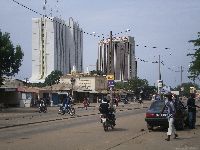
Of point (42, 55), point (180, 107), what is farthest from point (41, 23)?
point (180, 107)

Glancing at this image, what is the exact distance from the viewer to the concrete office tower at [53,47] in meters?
97.9

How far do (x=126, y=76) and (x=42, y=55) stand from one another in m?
32.6

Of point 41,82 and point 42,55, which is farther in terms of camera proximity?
point 41,82

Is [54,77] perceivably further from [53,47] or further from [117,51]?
[117,51]

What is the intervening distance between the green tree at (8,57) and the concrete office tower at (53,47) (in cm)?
3389

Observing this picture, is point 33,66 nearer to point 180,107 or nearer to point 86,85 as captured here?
point 86,85

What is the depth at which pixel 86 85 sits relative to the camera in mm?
115625

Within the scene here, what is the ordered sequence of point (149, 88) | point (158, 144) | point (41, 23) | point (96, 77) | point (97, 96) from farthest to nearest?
point (149, 88), point (96, 77), point (97, 96), point (41, 23), point (158, 144)

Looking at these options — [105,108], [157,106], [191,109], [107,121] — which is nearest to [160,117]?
[157,106]

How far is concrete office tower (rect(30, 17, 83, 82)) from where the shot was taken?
9788cm

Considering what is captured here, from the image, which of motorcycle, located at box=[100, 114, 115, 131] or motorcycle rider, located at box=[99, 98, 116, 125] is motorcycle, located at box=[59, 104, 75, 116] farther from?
motorcycle rider, located at box=[99, 98, 116, 125]

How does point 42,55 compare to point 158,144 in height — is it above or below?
above

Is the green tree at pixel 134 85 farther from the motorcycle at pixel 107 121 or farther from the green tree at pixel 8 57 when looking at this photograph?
the motorcycle at pixel 107 121

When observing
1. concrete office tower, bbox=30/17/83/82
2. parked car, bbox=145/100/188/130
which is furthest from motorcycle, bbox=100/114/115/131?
concrete office tower, bbox=30/17/83/82
